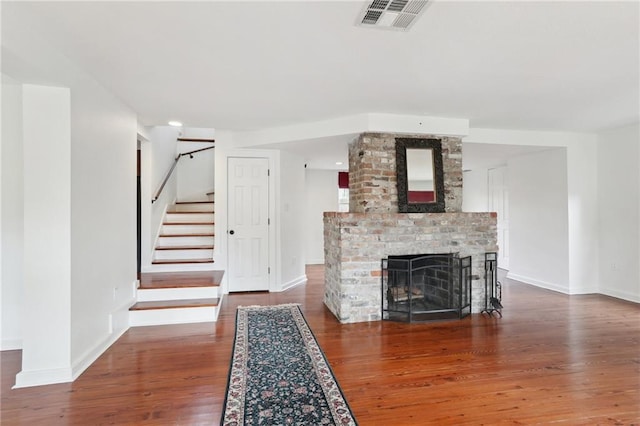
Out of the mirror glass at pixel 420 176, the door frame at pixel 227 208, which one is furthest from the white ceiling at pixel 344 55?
the door frame at pixel 227 208

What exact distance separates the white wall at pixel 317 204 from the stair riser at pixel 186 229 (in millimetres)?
2837

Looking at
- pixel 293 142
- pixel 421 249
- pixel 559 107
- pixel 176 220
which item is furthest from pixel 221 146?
pixel 559 107

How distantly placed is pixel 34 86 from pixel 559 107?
490 centimetres

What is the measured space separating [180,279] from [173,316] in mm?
667

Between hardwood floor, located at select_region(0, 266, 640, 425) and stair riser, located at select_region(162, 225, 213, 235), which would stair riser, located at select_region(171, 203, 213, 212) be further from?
hardwood floor, located at select_region(0, 266, 640, 425)

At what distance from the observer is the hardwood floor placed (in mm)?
1932

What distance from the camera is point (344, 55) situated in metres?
2.30

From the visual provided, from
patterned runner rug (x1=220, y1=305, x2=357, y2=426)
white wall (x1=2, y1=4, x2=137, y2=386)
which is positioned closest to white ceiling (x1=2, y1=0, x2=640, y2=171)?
white wall (x1=2, y1=4, x2=137, y2=386)

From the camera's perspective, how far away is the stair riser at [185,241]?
194 inches

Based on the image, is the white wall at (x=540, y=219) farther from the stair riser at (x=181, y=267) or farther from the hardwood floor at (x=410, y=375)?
the stair riser at (x=181, y=267)

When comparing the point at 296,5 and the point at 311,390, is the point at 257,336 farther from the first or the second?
the point at 296,5

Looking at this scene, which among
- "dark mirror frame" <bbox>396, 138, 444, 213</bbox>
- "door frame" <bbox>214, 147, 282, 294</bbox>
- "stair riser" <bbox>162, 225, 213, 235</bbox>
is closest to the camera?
"dark mirror frame" <bbox>396, 138, 444, 213</bbox>

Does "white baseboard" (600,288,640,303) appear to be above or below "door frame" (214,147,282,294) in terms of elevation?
below

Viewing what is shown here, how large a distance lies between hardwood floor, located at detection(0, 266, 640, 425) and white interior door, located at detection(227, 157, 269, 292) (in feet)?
3.94
